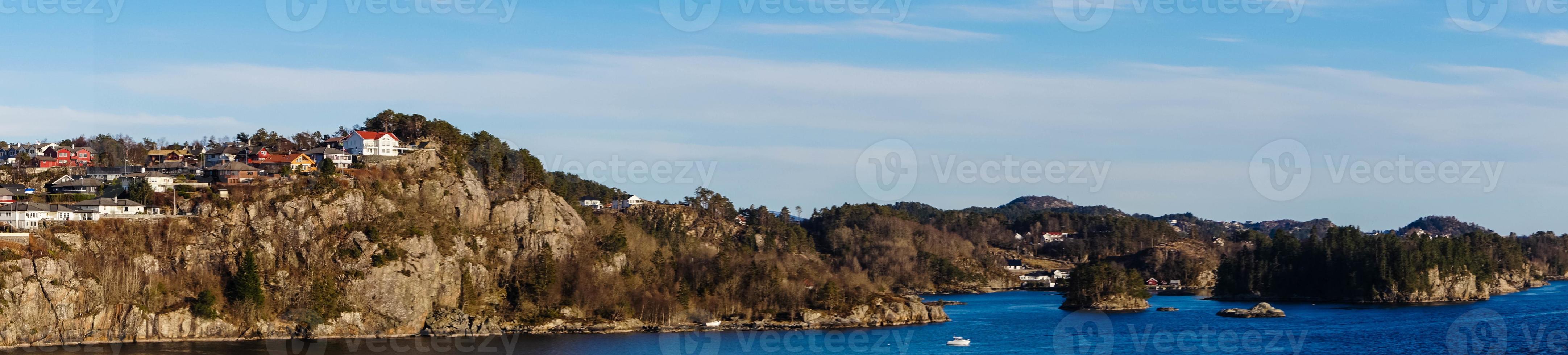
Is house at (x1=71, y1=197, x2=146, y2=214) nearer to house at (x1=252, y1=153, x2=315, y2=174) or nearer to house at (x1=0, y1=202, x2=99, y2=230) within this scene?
house at (x1=0, y1=202, x2=99, y2=230)

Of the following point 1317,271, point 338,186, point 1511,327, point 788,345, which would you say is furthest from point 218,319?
point 1317,271

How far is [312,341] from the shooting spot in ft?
265

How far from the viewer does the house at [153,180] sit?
9650cm

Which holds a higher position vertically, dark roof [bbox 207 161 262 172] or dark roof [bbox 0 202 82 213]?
dark roof [bbox 207 161 262 172]

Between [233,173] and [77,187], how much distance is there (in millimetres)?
12040

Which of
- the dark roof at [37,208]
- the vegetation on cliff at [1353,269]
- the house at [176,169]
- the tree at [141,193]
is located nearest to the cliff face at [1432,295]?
the vegetation on cliff at [1353,269]

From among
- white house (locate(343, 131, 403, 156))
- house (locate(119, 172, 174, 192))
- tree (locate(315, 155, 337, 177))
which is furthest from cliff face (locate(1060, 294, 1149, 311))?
house (locate(119, 172, 174, 192))

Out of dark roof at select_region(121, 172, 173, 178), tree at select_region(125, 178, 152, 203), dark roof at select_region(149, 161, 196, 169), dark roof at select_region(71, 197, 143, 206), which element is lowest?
dark roof at select_region(71, 197, 143, 206)

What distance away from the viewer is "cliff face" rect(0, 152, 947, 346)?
77375 millimetres

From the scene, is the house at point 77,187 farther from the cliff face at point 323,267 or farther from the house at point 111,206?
the cliff face at point 323,267

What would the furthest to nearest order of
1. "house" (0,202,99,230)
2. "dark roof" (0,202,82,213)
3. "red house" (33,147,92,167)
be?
1. "red house" (33,147,92,167)
2. "dark roof" (0,202,82,213)
3. "house" (0,202,99,230)

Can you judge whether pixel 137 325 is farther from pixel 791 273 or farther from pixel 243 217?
pixel 791 273

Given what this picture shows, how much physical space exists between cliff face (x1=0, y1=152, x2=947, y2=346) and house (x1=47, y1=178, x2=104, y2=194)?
47.9 feet

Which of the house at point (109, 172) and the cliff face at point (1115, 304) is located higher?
the house at point (109, 172)
